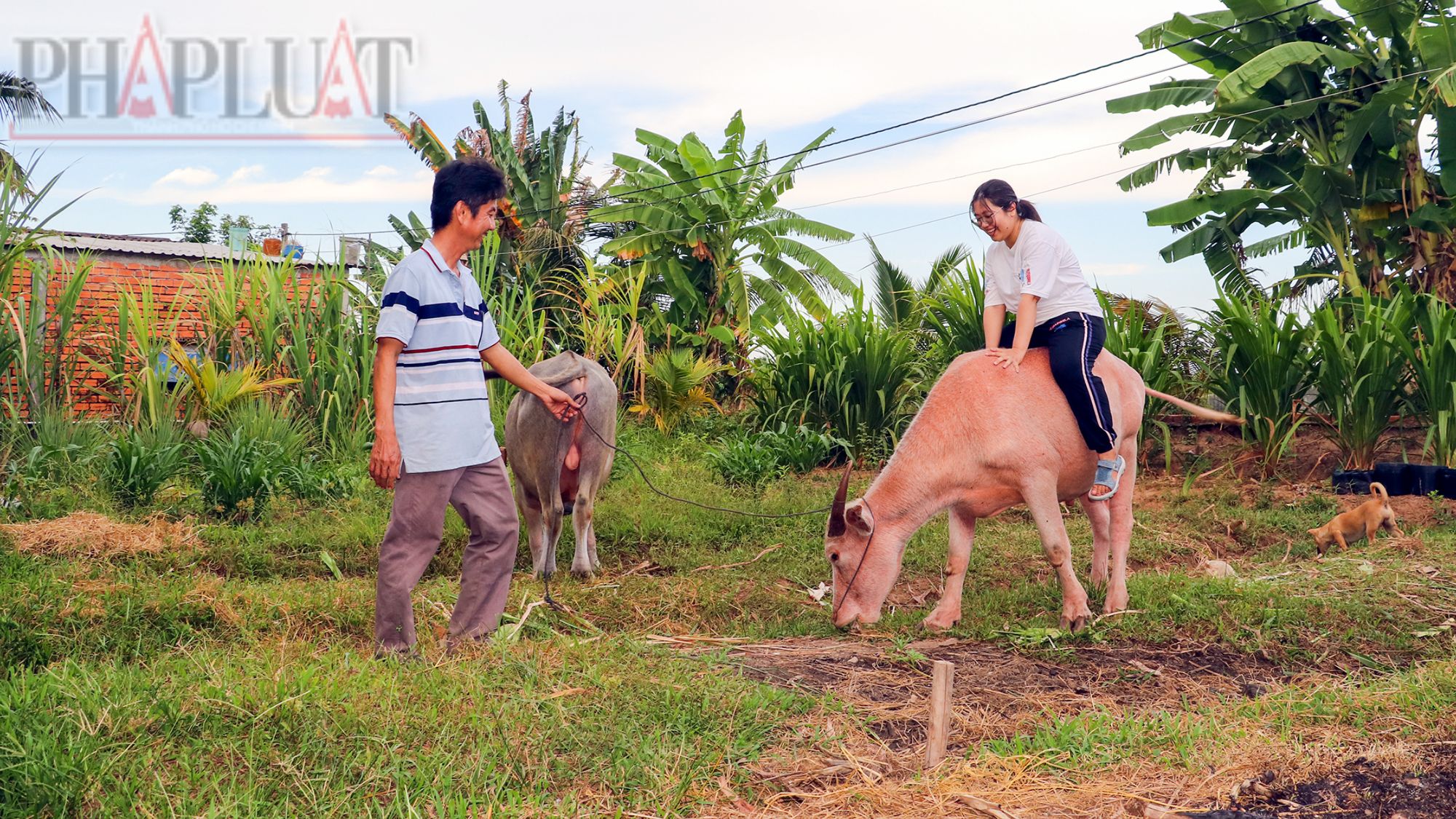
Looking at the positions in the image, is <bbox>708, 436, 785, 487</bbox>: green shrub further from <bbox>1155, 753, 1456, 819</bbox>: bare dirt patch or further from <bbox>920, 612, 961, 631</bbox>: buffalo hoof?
<bbox>1155, 753, 1456, 819</bbox>: bare dirt patch

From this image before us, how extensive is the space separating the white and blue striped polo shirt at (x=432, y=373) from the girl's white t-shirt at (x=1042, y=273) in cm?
278

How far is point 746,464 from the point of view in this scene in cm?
980

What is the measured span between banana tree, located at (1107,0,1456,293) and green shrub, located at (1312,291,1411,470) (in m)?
4.25

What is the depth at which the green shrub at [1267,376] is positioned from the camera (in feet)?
30.7

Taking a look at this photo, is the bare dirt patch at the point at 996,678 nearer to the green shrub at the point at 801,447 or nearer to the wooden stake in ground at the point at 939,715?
the wooden stake in ground at the point at 939,715

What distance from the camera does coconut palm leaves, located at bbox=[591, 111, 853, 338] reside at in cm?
1650

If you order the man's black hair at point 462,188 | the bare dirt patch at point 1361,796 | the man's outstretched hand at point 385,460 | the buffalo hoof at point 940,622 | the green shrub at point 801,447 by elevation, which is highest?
the man's black hair at point 462,188

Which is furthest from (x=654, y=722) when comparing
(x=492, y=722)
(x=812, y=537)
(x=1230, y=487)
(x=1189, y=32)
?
(x=1189, y=32)

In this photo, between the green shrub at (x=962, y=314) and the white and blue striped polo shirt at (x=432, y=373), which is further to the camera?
the green shrub at (x=962, y=314)

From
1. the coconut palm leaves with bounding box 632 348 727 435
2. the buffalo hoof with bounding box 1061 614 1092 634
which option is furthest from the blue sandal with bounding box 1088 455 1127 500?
the coconut palm leaves with bounding box 632 348 727 435

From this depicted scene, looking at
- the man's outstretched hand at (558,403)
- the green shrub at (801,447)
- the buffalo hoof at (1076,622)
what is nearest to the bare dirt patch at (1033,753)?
the buffalo hoof at (1076,622)

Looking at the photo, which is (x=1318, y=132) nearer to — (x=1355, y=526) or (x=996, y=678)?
(x=1355, y=526)

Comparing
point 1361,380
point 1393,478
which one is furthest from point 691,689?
point 1361,380

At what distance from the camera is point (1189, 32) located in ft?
49.1
